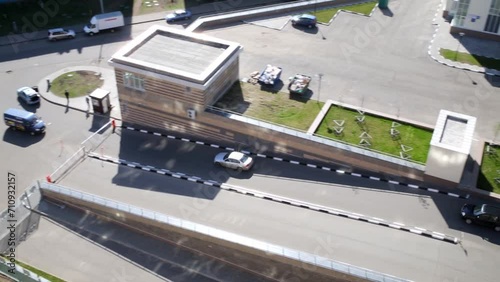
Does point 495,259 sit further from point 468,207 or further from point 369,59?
point 369,59

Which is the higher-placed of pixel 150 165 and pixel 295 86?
pixel 295 86

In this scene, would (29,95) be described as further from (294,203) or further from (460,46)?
(460,46)

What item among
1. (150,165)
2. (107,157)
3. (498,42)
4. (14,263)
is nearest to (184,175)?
(150,165)

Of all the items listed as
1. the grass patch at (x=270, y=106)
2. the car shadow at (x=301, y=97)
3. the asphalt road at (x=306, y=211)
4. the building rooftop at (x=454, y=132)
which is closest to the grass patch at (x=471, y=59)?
the building rooftop at (x=454, y=132)

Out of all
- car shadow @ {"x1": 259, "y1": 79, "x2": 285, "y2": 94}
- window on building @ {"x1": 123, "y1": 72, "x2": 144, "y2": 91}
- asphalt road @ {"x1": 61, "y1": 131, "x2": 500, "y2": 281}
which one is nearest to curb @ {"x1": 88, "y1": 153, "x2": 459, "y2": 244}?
asphalt road @ {"x1": 61, "y1": 131, "x2": 500, "y2": 281}

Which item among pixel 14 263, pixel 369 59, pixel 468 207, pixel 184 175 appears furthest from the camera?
pixel 369 59

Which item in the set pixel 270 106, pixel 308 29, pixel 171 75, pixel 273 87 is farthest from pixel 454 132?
pixel 308 29
